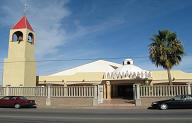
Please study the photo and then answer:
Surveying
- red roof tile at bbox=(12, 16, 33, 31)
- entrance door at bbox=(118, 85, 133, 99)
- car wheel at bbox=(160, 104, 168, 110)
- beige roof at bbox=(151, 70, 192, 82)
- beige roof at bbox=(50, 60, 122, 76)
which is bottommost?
car wheel at bbox=(160, 104, 168, 110)

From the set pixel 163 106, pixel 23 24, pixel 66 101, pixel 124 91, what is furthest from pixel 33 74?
pixel 163 106

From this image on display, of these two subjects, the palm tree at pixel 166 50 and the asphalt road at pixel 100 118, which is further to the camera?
the palm tree at pixel 166 50

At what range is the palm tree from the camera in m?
37.7

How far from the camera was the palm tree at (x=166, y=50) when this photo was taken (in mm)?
37719

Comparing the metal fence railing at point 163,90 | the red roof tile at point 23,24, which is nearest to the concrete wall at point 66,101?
the metal fence railing at point 163,90

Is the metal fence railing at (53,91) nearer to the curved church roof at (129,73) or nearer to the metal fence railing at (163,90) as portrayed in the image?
the metal fence railing at (163,90)

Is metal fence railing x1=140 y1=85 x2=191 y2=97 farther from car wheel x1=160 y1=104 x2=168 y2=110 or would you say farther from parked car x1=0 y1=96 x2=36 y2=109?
parked car x1=0 y1=96 x2=36 y2=109

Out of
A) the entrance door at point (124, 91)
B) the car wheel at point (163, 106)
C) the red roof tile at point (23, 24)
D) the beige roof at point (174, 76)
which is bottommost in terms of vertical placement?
the car wheel at point (163, 106)

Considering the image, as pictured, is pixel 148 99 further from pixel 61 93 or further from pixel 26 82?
pixel 26 82

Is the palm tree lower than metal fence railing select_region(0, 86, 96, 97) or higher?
higher

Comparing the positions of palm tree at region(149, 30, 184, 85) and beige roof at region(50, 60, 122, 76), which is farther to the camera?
beige roof at region(50, 60, 122, 76)

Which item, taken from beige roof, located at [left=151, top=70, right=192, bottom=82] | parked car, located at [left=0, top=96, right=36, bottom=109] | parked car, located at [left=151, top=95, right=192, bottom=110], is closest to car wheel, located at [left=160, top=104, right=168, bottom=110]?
parked car, located at [left=151, top=95, right=192, bottom=110]

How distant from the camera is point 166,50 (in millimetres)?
37844

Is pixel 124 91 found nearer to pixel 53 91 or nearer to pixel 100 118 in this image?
pixel 53 91
